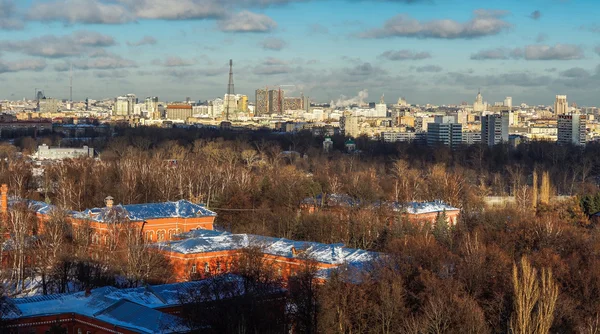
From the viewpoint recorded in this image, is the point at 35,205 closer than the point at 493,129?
Yes

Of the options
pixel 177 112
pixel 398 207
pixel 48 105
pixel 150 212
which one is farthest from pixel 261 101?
pixel 150 212

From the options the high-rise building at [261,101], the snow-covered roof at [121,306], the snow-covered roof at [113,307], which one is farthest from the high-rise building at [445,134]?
the high-rise building at [261,101]

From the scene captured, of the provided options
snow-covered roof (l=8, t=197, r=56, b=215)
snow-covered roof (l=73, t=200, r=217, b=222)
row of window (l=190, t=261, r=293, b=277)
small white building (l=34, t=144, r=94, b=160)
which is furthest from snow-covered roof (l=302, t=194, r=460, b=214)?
small white building (l=34, t=144, r=94, b=160)

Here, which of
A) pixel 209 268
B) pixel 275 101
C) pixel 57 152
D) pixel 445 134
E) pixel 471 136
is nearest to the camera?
pixel 209 268

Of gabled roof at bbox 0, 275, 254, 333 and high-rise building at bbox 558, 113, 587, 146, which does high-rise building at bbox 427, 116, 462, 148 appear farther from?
gabled roof at bbox 0, 275, 254, 333

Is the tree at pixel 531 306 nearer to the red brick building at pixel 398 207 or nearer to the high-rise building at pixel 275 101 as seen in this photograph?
the red brick building at pixel 398 207

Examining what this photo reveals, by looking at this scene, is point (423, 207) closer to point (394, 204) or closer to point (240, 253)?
point (394, 204)

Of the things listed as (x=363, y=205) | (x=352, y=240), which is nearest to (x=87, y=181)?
(x=363, y=205)
